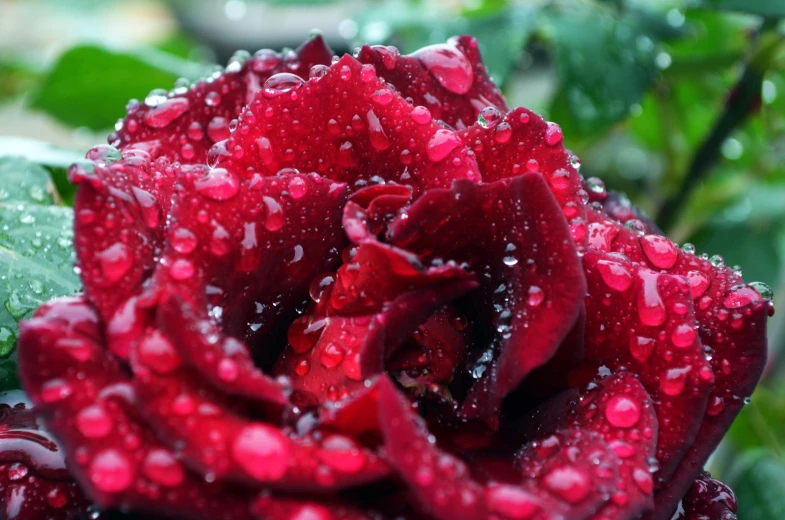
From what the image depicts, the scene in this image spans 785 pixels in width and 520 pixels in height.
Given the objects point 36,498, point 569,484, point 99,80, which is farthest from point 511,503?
point 99,80

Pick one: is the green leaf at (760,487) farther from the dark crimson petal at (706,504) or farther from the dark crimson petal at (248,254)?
the dark crimson petal at (248,254)

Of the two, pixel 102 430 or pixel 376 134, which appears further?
pixel 376 134

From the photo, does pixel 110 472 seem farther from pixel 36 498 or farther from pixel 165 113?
pixel 165 113

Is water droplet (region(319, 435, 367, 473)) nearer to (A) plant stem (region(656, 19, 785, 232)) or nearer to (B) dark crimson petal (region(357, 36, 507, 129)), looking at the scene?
(B) dark crimson petal (region(357, 36, 507, 129))

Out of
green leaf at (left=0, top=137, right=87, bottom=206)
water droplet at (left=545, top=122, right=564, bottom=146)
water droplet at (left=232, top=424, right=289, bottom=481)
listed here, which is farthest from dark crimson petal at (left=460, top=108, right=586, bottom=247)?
green leaf at (left=0, top=137, right=87, bottom=206)

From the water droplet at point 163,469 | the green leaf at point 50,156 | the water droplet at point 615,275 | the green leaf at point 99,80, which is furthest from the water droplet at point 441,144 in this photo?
the green leaf at point 99,80
